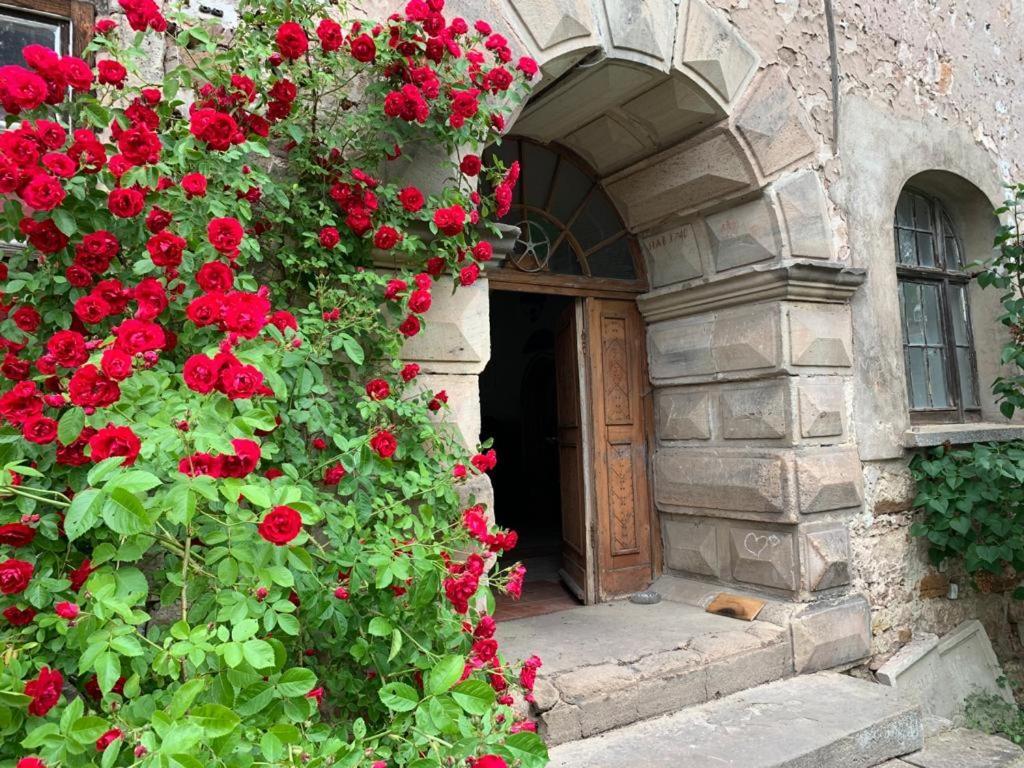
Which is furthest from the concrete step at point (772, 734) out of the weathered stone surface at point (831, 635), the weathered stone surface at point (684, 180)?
the weathered stone surface at point (684, 180)

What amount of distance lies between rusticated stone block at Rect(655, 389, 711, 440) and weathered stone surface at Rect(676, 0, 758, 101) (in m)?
1.50

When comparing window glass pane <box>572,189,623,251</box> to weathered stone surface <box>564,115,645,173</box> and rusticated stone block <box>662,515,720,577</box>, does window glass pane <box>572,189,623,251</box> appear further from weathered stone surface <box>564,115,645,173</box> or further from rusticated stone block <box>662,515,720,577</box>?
rusticated stone block <box>662,515,720,577</box>

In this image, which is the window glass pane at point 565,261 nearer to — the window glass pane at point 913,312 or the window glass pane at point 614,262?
the window glass pane at point 614,262

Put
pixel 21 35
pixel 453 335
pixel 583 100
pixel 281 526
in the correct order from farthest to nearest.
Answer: pixel 583 100, pixel 453 335, pixel 21 35, pixel 281 526

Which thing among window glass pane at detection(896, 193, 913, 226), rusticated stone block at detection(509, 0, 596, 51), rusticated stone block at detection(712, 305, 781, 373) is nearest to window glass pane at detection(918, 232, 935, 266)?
window glass pane at detection(896, 193, 913, 226)

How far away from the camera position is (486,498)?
8.09 ft

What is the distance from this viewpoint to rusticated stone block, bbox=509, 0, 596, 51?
2.72m

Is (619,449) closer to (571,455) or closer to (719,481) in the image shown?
(571,455)

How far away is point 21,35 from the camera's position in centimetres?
200

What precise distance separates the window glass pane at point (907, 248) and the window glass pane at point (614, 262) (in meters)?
1.64

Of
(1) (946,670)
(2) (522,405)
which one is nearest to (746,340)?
(1) (946,670)

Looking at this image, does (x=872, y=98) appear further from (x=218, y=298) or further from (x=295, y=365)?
(x=218, y=298)

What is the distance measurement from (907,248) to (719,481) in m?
2.03

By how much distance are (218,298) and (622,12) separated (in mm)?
2321
